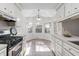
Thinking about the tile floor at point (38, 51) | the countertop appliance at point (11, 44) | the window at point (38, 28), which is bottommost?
the tile floor at point (38, 51)

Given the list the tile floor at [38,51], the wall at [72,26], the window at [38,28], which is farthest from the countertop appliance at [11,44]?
the window at [38,28]

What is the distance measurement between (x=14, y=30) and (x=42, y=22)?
571 cm

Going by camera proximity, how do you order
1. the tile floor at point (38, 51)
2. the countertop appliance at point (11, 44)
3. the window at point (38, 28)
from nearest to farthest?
the countertop appliance at point (11, 44), the tile floor at point (38, 51), the window at point (38, 28)

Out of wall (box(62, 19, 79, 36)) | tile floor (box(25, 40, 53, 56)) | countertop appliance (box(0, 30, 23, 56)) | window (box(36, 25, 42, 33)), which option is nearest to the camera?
countertop appliance (box(0, 30, 23, 56))

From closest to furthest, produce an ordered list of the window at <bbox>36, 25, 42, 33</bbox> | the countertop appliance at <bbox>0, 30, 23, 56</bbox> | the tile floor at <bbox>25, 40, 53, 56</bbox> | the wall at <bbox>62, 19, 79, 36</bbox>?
the countertop appliance at <bbox>0, 30, 23, 56</bbox>, the wall at <bbox>62, 19, 79, 36</bbox>, the tile floor at <bbox>25, 40, 53, 56</bbox>, the window at <bbox>36, 25, 42, 33</bbox>

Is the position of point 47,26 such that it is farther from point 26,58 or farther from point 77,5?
point 26,58

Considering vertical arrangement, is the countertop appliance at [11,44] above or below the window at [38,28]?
below

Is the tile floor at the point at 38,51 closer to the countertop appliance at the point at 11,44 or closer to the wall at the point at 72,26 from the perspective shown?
the wall at the point at 72,26

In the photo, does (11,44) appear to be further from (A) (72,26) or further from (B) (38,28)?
(B) (38,28)

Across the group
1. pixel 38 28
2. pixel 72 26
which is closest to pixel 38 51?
pixel 72 26

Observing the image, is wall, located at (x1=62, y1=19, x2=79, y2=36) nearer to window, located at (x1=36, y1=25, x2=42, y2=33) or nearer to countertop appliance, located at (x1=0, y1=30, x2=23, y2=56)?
countertop appliance, located at (x1=0, y1=30, x2=23, y2=56)

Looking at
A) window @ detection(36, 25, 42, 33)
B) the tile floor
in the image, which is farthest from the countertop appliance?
window @ detection(36, 25, 42, 33)

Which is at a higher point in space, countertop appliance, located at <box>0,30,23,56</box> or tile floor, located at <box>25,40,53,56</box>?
countertop appliance, located at <box>0,30,23,56</box>

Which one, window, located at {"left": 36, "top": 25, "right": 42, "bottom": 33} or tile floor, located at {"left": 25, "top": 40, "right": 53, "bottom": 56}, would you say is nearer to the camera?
tile floor, located at {"left": 25, "top": 40, "right": 53, "bottom": 56}
